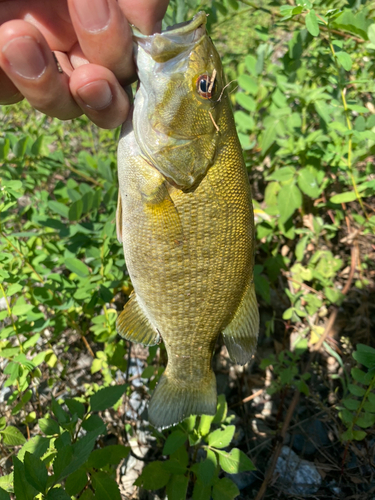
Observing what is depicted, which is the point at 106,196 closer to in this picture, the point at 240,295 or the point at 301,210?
the point at 240,295

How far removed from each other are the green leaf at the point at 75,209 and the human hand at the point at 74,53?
578 mm

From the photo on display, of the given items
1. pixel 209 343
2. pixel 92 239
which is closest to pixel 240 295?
pixel 209 343

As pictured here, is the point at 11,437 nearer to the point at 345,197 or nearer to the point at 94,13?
the point at 94,13

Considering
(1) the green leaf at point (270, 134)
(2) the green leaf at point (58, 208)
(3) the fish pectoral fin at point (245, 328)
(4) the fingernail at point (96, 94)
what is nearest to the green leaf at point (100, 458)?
(3) the fish pectoral fin at point (245, 328)

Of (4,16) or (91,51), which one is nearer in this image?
(91,51)

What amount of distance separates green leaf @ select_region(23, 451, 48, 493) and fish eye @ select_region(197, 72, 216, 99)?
143cm

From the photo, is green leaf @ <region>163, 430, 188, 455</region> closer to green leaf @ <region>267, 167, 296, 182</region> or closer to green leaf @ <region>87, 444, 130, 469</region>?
green leaf @ <region>87, 444, 130, 469</region>

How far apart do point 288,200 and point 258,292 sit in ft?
2.19

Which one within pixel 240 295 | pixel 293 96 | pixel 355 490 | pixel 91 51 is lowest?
pixel 355 490

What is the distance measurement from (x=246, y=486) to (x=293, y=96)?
253cm

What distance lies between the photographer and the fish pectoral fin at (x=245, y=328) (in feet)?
5.40

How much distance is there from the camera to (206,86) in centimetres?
136

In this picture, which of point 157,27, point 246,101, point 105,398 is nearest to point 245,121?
point 246,101

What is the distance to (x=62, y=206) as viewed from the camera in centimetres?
214
